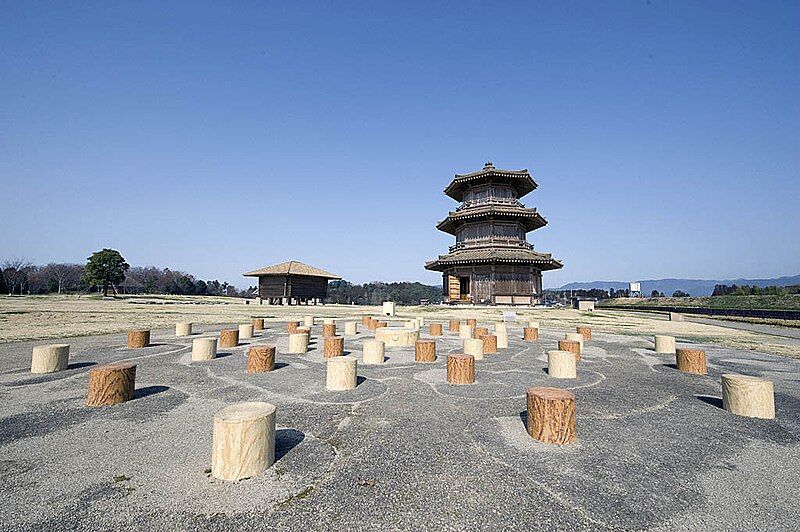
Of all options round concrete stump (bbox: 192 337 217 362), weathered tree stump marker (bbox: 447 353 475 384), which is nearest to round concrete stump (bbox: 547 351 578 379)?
weathered tree stump marker (bbox: 447 353 475 384)

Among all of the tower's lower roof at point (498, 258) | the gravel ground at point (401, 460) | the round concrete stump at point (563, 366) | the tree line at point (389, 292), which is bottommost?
the gravel ground at point (401, 460)

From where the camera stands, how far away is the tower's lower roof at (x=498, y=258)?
32.4m

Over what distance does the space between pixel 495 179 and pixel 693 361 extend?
101 ft

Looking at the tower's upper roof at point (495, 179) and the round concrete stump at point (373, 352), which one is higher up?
the tower's upper roof at point (495, 179)

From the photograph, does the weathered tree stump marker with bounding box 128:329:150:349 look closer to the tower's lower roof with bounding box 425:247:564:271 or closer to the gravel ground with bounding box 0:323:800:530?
the gravel ground with bounding box 0:323:800:530

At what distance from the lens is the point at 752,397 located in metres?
5.34

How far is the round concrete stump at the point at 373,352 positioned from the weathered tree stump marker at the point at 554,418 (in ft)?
17.0

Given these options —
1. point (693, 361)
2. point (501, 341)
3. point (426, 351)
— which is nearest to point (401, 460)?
point (426, 351)

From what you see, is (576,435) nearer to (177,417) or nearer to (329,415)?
(329,415)

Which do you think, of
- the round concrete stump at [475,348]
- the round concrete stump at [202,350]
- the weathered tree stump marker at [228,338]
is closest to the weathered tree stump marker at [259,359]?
the round concrete stump at [202,350]

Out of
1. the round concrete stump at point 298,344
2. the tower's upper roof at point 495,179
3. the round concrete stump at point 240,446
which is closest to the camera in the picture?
the round concrete stump at point 240,446

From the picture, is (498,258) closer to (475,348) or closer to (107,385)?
(475,348)

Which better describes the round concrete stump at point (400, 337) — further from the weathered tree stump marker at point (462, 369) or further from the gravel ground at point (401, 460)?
the weathered tree stump marker at point (462, 369)

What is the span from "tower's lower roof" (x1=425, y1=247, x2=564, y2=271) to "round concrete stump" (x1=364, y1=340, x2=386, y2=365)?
81.2ft
